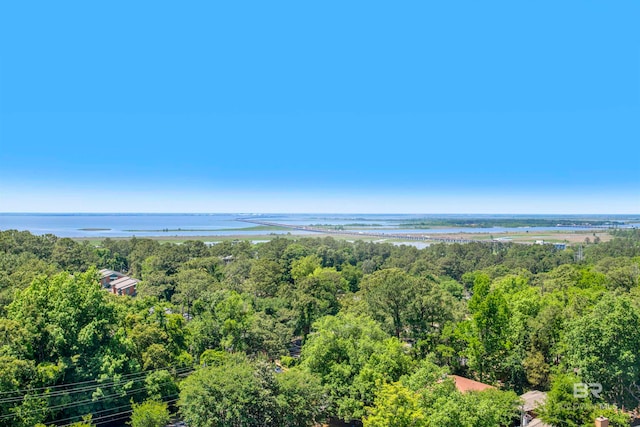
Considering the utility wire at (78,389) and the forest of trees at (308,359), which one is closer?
the forest of trees at (308,359)

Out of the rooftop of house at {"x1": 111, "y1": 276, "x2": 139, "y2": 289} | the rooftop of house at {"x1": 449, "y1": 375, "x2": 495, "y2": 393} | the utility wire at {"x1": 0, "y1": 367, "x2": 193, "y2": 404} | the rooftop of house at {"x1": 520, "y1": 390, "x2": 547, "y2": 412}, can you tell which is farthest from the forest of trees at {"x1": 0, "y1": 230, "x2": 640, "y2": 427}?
the rooftop of house at {"x1": 111, "y1": 276, "x2": 139, "y2": 289}

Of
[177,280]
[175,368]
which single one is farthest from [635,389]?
[177,280]

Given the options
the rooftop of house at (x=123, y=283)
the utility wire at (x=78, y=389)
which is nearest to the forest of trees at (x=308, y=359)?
the utility wire at (x=78, y=389)

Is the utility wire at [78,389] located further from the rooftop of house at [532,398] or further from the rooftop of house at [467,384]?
the rooftop of house at [532,398]

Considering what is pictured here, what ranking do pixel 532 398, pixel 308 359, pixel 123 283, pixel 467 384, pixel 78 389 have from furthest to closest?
pixel 123 283 < pixel 467 384 < pixel 532 398 < pixel 308 359 < pixel 78 389

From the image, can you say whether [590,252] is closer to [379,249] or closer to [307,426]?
[379,249]

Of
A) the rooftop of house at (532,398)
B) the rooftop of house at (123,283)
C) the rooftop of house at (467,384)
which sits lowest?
the rooftop of house at (467,384)

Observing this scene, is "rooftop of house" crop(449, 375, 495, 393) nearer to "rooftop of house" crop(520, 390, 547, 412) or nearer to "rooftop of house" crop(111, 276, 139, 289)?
"rooftop of house" crop(520, 390, 547, 412)

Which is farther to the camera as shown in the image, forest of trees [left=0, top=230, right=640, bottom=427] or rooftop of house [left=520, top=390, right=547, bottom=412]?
rooftop of house [left=520, top=390, right=547, bottom=412]

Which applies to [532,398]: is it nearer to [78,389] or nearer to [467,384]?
[467,384]

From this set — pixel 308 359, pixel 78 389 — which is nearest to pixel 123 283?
pixel 78 389

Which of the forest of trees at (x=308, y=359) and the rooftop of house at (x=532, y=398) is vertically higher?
the forest of trees at (x=308, y=359)
